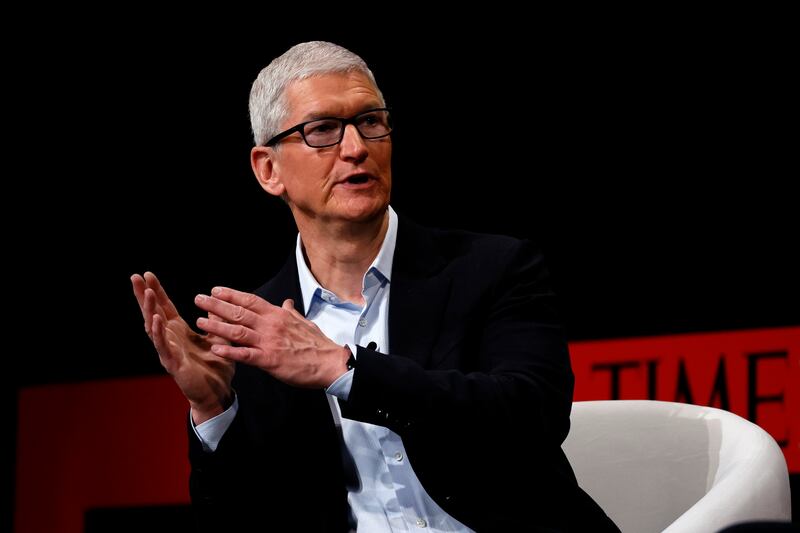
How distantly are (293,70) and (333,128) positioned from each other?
0.14 metres

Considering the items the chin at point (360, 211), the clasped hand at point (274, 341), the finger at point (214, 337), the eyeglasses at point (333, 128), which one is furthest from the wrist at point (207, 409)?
the eyeglasses at point (333, 128)

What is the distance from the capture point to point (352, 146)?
6.18 feet

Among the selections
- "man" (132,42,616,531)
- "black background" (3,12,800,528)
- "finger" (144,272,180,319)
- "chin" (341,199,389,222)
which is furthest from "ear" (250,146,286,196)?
"black background" (3,12,800,528)

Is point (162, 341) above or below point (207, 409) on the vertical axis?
above

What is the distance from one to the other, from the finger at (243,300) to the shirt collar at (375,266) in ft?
1.17

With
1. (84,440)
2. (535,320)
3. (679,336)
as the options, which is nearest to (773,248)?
(679,336)

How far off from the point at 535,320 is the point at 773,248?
5.56 feet

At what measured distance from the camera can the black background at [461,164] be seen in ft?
10.7

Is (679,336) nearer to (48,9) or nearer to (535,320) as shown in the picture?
(535,320)

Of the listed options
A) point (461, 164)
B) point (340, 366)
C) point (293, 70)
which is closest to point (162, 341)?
point (340, 366)

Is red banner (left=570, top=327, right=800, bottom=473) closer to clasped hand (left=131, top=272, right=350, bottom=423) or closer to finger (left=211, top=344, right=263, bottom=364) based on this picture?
clasped hand (left=131, top=272, right=350, bottom=423)

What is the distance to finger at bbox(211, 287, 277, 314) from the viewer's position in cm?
158

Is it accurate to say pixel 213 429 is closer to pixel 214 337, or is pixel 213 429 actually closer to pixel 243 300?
pixel 214 337

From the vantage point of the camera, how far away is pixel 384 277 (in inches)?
75.8
